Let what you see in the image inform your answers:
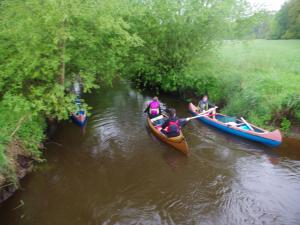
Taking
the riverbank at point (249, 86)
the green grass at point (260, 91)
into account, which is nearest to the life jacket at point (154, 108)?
the riverbank at point (249, 86)

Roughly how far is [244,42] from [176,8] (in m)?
4.50

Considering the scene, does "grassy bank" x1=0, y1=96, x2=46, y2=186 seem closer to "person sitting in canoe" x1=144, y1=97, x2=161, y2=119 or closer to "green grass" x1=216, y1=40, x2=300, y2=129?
"person sitting in canoe" x1=144, y1=97, x2=161, y2=119

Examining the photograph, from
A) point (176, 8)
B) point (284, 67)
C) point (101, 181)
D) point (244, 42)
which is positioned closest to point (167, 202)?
point (101, 181)

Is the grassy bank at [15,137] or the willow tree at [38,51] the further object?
the willow tree at [38,51]

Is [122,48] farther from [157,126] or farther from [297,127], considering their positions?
[297,127]

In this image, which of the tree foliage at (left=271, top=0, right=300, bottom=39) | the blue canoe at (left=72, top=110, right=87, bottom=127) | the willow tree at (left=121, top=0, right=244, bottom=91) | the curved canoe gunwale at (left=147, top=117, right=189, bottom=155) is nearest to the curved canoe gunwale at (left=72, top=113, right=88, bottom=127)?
the blue canoe at (left=72, top=110, right=87, bottom=127)

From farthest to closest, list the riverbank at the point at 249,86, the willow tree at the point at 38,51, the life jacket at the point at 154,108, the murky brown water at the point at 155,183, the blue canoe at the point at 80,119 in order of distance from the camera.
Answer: the life jacket at the point at 154,108 < the blue canoe at the point at 80,119 < the riverbank at the point at 249,86 < the willow tree at the point at 38,51 < the murky brown water at the point at 155,183

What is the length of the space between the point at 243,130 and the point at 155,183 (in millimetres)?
4696

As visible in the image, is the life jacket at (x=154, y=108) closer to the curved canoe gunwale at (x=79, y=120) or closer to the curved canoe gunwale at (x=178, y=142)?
the curved canoe gunwale at (x=178, y=142)

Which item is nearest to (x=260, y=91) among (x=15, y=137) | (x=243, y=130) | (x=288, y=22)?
(x=243, y=130)

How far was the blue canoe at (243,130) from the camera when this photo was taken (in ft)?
30.7

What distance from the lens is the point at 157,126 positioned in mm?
11062

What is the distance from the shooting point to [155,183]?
25.0 feet

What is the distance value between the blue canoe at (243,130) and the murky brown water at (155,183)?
1.01 ft
